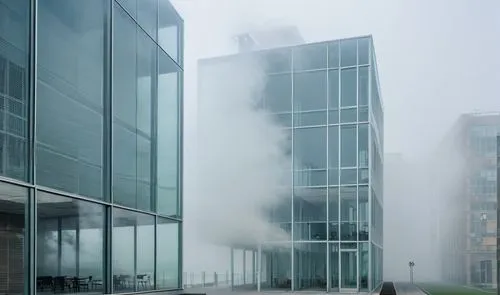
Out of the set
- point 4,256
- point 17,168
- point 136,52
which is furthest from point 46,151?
point 136,52

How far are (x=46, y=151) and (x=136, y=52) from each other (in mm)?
4276

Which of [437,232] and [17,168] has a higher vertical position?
[17,168]

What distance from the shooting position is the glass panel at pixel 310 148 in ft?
92.3

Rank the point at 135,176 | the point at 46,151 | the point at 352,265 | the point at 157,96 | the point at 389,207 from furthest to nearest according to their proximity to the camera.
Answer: the point at 389,207 → the point at 352,265 → the point at 157,96 → the point at 135,176 → the point at 46,151

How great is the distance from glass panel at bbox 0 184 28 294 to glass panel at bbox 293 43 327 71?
22024mm

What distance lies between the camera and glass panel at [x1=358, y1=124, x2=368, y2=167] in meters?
27.5

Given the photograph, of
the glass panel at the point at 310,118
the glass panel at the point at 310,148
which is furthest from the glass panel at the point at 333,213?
the glass panel at the point at 310,118

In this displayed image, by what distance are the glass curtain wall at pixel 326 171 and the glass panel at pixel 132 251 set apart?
16.2 metres

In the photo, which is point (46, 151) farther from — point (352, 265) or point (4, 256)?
point (352, 265)

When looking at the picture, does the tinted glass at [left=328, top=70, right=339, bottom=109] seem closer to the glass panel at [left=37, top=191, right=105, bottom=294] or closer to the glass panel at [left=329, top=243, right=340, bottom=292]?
the glass panel at [left=329, top=243, right=340, bottom=292]

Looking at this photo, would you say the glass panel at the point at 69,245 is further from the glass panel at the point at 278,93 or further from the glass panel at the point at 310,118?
the glass panel at the point at 278,93

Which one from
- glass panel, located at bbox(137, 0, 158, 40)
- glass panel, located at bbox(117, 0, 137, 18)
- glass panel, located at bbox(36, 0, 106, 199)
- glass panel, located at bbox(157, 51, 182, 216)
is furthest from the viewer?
glass panel, located at bbox(157, 51, 182, 216)

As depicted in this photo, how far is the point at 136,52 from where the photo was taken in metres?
12.2

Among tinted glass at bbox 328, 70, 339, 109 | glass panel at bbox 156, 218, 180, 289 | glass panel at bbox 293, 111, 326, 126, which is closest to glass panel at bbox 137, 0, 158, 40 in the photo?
glass panel at bbox 156, 218, 180, 289
